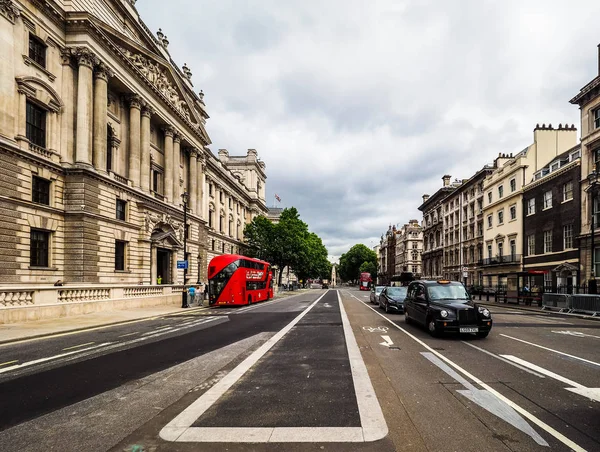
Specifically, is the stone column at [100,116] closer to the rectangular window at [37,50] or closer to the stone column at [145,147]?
the rectangular window at [37,50]

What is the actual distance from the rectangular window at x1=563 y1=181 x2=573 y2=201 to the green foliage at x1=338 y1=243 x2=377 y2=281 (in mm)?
Answer: 104403

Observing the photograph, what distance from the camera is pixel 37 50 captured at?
23.7m

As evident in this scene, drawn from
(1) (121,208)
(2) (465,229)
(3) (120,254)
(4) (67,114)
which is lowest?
(3) (120,254)

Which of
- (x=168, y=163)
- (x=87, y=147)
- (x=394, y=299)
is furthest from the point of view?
(x=168, y=163)

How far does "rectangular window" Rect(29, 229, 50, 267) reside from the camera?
22.7 meters

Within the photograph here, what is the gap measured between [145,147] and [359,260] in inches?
4590

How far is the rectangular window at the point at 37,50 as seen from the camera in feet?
75.9

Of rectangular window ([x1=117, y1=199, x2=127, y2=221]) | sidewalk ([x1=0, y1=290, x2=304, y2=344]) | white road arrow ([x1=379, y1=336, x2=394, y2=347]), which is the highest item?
rectangular window ([x1=117, y1=199, x2=127, y2=221])

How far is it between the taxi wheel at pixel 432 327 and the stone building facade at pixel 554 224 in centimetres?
2125

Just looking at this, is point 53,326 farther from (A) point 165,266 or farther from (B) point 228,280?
(A) point 165,266

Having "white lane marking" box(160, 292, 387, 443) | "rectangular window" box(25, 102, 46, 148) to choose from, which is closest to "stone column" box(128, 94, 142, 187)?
"rectangular window" box(25, 102, 46, 148)

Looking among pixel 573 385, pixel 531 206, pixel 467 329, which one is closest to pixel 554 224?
pixel 531 206

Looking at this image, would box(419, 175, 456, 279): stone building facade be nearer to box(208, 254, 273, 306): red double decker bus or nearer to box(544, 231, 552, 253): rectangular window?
box(544, 231, 552, 253): rectangular window

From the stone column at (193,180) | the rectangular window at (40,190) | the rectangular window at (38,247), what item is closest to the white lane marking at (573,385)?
the rectangular window at (38,247)
